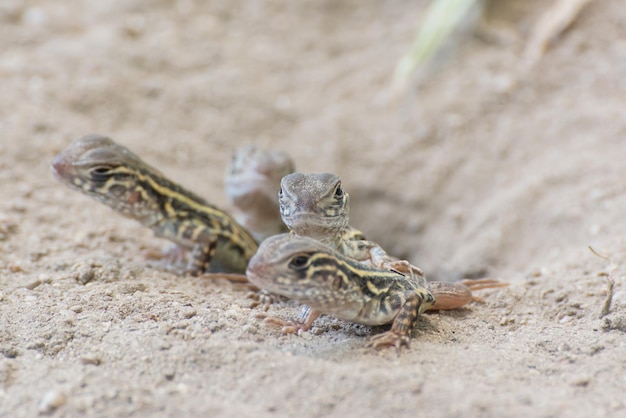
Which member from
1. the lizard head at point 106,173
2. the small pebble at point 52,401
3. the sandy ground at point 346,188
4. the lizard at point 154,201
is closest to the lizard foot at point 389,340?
the sandy ground at point 346,188

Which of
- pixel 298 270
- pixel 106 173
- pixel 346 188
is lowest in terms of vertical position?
pixel 298 270

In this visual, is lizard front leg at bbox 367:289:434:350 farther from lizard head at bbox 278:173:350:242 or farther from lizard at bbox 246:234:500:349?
lizard head at bbox 278:173:350:242

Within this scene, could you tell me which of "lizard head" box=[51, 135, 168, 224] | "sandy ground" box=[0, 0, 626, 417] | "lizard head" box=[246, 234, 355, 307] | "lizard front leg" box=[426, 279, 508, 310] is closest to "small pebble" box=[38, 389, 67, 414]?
"sandy ground" box=[0, 0, 626, 417]

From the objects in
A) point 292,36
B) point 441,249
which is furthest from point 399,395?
point 292,36

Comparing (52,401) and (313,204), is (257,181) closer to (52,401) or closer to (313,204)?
(313,204)

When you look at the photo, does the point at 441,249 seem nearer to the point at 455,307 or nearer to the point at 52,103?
the point at 455,307

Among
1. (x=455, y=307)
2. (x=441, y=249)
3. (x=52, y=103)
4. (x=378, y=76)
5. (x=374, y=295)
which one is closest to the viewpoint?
(x=374, y=295)

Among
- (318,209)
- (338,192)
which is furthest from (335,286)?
(338,192)
